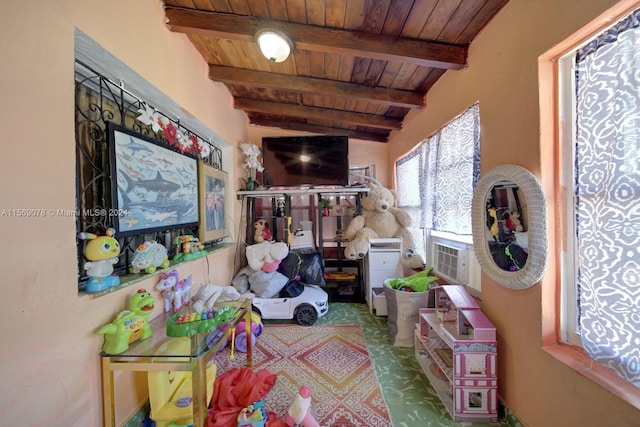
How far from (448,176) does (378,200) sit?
0.92 meters

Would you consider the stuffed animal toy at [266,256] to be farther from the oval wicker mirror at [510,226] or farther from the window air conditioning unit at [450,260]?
the oval wicker mirror at [510,226]

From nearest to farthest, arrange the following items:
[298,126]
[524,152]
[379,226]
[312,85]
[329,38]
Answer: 1. [524,152]
2. [329,38]
3. [312,85]
4. [379,226]
5. [298,126]

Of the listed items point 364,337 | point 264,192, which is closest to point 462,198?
point 364,337

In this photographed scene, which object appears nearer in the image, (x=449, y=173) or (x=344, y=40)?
(x=344, y=40)

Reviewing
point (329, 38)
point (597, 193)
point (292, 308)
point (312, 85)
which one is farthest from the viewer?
point (292, 308)

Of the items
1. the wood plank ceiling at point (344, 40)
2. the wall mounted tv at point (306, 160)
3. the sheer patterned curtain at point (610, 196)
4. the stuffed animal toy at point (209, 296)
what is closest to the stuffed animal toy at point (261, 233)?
the wall mounted tv at point (306, 160)

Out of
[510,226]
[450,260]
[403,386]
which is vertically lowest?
[403,386]

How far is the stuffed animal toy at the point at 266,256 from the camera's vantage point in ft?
8.22

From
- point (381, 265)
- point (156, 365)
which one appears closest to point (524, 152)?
point (381, 265)

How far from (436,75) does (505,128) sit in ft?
3.31

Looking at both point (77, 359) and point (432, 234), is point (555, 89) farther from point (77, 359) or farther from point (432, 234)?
point (77, 359)

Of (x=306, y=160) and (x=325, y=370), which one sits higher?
(x=306, y=160)

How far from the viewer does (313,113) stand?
9.34 feet

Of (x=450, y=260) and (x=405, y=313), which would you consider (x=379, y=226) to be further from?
(x=405, y=313)
